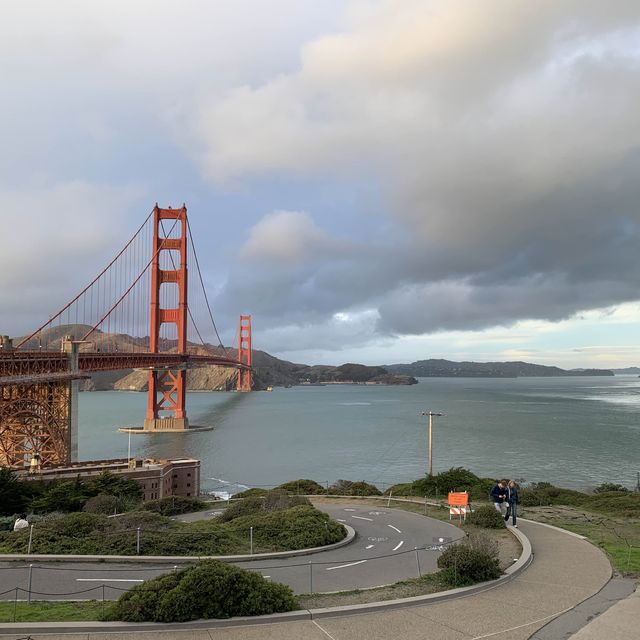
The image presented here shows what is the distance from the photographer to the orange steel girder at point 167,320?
75.8 metres

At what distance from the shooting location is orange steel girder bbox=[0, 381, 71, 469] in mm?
35375

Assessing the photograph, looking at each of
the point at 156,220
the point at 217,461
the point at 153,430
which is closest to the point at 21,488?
the point at 217,461

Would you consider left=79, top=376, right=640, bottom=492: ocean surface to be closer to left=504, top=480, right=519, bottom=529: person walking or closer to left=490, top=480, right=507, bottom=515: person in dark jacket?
left=490, top=480, right=507, bottom=515: person in dark jacket

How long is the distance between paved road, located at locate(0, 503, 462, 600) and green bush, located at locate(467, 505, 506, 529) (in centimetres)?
65

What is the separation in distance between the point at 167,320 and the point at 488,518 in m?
71.8

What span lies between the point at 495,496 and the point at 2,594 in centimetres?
1163

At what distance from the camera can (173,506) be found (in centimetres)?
2062

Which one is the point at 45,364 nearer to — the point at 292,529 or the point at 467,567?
the point at 292,529

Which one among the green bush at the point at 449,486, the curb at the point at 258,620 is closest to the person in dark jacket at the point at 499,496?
the curb at the point at 258,620

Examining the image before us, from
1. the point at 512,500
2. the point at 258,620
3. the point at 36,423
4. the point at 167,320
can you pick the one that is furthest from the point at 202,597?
the point at 167,320

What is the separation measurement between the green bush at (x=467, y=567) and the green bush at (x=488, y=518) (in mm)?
5270

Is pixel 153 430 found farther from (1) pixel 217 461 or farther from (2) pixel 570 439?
(2) pixel 570 439

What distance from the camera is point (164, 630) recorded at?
22.1 feet

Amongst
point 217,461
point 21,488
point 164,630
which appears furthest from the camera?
point 217,461
